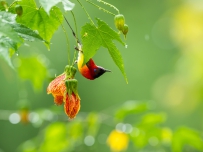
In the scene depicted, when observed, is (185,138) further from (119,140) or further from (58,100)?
(58,100)

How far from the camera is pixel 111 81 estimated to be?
745cm

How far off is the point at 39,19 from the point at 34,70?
1264 millimetres

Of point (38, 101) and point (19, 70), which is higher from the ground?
point (19, 70)

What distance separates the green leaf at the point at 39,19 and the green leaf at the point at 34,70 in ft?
4.04

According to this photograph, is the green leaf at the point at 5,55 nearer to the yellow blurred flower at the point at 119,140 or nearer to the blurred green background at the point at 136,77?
the yellow blurred flower at the point at 119,140

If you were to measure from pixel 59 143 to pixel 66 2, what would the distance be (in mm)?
1663

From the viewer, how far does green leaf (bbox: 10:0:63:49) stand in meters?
1.17

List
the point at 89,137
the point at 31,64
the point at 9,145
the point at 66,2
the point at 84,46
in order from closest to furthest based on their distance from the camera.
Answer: the point at 66,2
the point at 84,46
the point at 31,64
the point at 89,137
the point at 9,145

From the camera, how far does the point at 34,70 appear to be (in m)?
2.45

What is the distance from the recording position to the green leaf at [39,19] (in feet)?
3.84

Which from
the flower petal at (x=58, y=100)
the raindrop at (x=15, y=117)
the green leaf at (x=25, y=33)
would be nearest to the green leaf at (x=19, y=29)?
the green leaf at (x=25, y=33)

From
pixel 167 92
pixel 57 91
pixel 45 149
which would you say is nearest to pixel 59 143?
pixel 45 149

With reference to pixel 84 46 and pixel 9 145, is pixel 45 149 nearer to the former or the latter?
pixel 84 46

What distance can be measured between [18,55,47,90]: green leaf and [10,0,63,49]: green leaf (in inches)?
48.5
